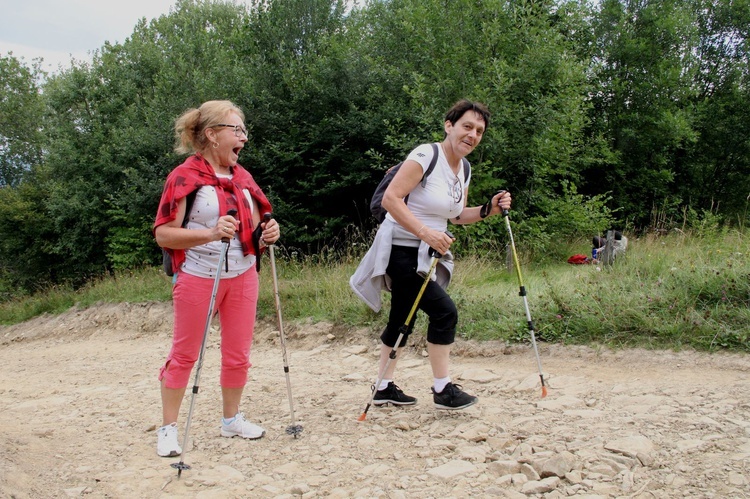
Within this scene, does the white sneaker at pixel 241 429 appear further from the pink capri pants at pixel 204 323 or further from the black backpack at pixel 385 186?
the black backpack at pixel 385 186

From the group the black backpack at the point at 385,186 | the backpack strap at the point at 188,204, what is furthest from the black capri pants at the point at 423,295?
the backpack strap at the point at 188,204

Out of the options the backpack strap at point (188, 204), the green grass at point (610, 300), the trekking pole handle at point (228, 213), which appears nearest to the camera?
the trekking pole handle at point (228, 213)

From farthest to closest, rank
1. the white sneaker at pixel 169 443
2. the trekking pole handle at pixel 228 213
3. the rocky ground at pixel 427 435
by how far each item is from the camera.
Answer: the white sneaker at pixel 169 443 → the trekking pole handle at pixel 228 213 → the rocky ground at pixel 427 435

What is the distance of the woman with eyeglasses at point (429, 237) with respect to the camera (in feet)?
12.8

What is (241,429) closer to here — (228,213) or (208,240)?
(208,240)

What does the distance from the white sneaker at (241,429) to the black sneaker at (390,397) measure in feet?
2.96

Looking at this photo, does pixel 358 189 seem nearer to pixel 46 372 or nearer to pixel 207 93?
pixel 207 93

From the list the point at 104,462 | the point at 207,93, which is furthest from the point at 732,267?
the point at 207,93

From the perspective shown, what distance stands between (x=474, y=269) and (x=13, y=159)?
36.6 m

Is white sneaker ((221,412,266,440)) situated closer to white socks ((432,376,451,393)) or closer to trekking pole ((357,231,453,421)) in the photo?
trekking pole ((357,231,453,421))

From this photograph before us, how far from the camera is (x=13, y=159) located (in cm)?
3631

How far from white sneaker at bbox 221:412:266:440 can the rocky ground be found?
6 cm

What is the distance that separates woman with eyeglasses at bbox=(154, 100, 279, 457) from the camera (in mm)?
3576

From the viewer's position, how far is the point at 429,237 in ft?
12.5
